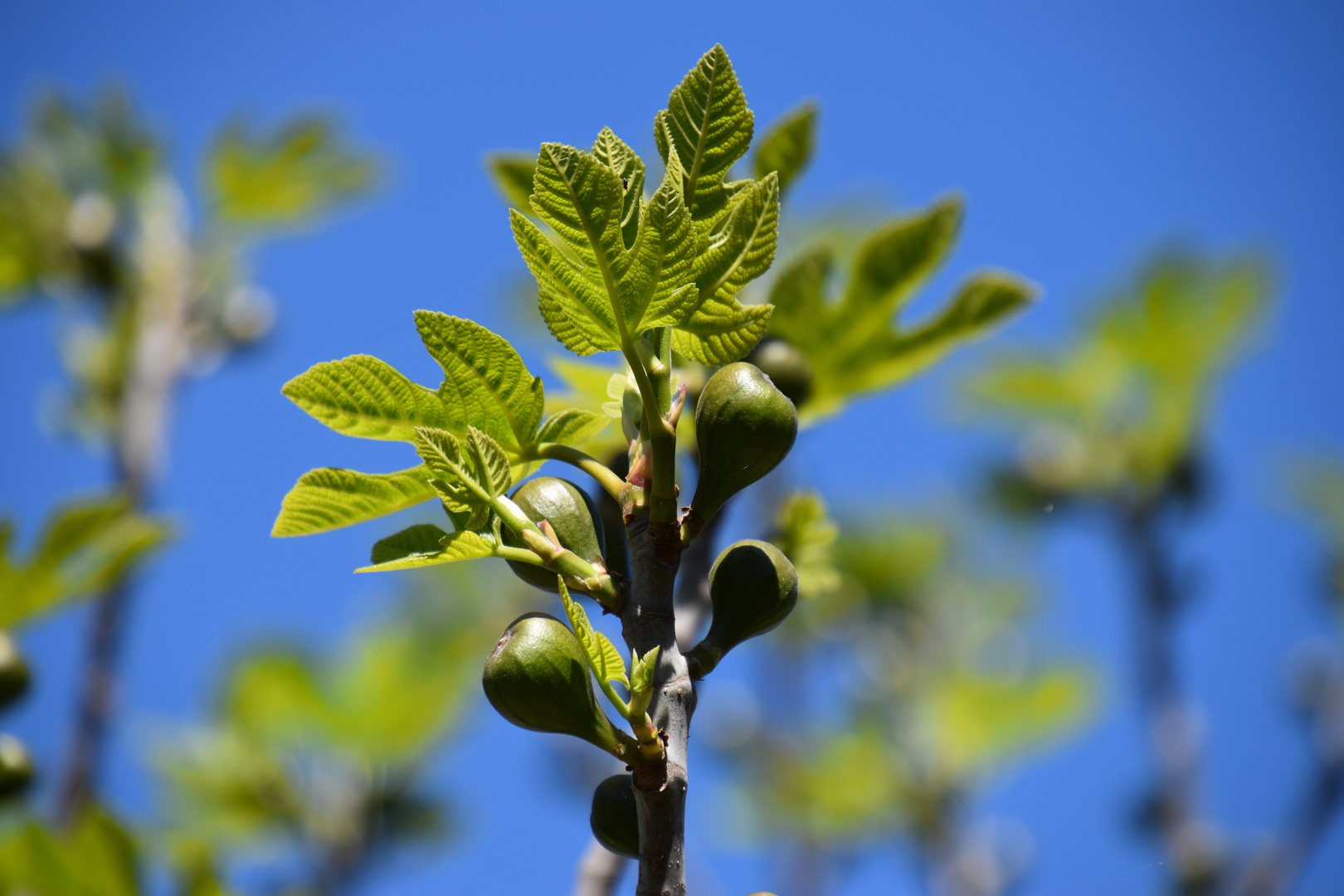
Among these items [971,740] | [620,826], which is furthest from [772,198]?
[971,740]

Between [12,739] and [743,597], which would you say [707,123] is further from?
[12,739]

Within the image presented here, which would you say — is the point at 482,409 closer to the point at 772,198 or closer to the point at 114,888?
the point at 772,198

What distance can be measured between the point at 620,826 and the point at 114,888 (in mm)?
921

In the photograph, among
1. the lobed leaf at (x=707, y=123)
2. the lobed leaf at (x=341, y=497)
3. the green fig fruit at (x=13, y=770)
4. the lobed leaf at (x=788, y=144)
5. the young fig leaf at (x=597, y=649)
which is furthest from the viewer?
the green fig fruit at (x=13, y=770)

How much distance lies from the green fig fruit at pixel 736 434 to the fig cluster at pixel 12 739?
2.09 meters

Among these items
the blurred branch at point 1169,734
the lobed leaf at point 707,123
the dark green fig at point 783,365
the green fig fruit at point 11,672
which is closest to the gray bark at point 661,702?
the lobed leaf at point 707,123

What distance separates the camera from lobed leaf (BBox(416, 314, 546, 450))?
3.97 feet

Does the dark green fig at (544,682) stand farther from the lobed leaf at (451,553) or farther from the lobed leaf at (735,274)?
the lobed leaf at (735,274)

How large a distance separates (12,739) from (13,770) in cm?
11

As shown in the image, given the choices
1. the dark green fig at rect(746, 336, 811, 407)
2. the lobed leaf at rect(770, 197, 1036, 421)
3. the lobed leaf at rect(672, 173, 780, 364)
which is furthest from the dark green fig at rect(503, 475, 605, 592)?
the lobed leaf at rect(770, 197, 1036, 421)

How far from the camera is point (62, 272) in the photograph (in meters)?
5.93

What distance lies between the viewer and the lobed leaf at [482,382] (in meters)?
1.21

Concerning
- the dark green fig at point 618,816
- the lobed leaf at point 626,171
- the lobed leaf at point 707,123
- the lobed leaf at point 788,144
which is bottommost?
the dark green fig at point 618,816

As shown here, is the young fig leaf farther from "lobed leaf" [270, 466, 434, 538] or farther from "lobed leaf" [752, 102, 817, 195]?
"lobed leaf" [752, 102, 817, 195]
